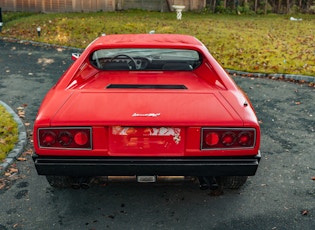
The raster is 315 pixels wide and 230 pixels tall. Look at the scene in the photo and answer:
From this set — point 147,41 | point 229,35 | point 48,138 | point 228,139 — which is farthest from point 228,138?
point 229,35

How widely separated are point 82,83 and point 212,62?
1.53 metres

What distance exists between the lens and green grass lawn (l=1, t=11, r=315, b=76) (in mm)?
11016

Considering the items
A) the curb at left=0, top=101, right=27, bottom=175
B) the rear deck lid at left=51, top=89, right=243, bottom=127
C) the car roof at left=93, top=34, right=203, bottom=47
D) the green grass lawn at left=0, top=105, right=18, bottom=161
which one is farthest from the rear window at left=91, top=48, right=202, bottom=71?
the green grass lawn at left=0, top=105, right=18, bottom=161

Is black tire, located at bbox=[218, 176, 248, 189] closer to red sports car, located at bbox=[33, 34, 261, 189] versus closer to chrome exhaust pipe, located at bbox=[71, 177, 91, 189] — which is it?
red sports car, located at bbox=[33, 34, 261, 189]

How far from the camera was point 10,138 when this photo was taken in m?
5.68

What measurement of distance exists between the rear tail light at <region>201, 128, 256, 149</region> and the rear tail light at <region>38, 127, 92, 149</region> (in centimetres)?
104

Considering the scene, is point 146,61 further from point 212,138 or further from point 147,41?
point 212,138

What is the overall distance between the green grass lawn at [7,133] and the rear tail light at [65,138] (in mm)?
1989

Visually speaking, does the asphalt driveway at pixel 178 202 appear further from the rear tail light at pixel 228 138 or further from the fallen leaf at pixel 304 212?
the rear tail light at pixel 228 138

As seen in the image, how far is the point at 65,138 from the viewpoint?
3377 millimetres

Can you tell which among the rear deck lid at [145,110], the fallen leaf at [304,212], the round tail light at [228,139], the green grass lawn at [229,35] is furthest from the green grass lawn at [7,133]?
the green grass lawn at [229,35]

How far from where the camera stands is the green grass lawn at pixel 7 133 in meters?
5.34

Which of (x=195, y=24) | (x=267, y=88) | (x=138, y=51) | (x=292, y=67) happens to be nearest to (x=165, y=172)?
(x=138, y=51)

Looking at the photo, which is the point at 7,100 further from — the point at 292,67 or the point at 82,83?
the point at 292,67
